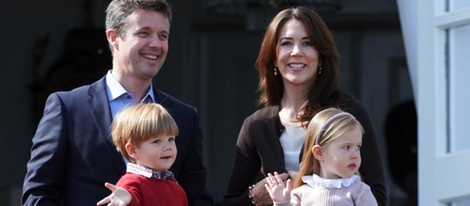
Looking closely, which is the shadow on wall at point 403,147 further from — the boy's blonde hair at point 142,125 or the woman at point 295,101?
the boy's blonde hair at point 142,125

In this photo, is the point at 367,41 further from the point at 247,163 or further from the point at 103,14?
the point at 247,163

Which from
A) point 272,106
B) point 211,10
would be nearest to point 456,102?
point 272,106

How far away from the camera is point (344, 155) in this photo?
3.89 m

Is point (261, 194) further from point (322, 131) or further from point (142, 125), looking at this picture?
point (142, 125)

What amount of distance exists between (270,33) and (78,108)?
Answer: 71 centimetres

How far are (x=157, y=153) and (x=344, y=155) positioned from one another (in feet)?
1.74

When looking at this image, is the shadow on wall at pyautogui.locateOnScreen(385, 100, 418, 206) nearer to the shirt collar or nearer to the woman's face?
the woman's face

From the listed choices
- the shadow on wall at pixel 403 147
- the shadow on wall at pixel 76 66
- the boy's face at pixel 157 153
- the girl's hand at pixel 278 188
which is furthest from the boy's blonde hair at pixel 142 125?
the shadow on wall at pixel 403 147

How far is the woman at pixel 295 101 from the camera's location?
434 centimetres

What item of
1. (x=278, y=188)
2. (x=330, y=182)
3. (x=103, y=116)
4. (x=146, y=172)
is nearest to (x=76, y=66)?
(x=103, y=116)

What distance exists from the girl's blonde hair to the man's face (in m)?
0.51

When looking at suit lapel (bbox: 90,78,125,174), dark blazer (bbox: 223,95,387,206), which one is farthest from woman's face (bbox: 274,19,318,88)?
suit lapel (bbox: 90,78,125,174)

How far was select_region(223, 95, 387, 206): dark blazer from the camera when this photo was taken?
4.33 metres

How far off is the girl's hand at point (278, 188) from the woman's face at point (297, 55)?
1.22 feet
